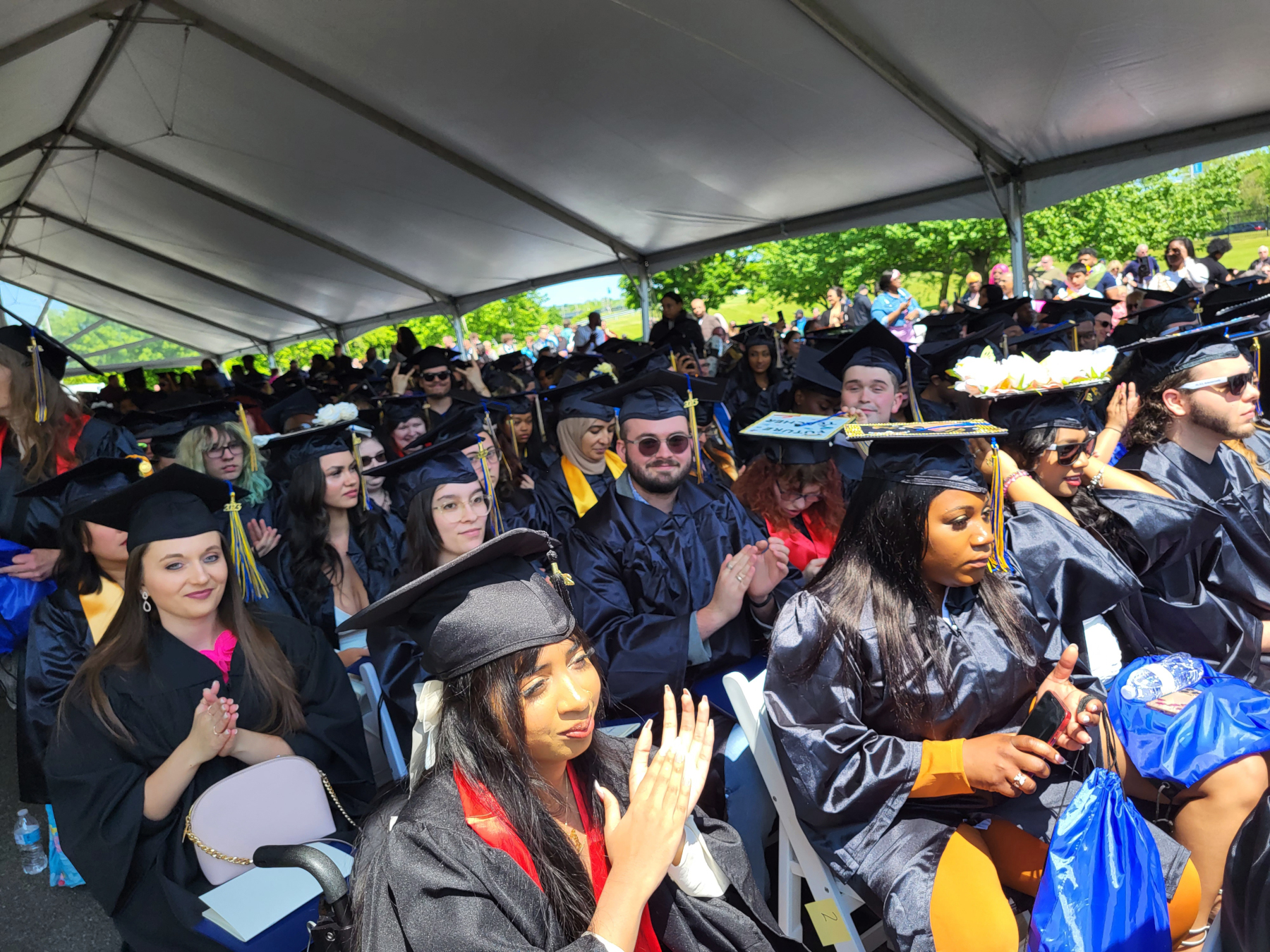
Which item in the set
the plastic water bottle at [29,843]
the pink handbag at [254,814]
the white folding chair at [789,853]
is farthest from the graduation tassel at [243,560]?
the white folding chair at [789,853]

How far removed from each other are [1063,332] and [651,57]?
3.94m

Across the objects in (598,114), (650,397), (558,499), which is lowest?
(558,499)

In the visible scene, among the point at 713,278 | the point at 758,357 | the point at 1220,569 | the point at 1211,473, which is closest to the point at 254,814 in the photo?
the point at 1220,569

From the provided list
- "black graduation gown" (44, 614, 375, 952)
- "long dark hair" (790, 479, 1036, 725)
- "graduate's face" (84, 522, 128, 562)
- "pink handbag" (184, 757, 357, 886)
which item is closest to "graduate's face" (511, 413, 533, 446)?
"graduate's face" (84, 522, 128, 562)

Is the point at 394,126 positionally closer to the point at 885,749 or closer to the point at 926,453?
the point at 926,453

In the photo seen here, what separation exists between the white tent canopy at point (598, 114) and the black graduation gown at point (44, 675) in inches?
215

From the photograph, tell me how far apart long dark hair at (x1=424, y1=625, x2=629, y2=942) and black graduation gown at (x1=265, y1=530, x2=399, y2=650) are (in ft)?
7.76

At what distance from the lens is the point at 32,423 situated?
4.09 metres

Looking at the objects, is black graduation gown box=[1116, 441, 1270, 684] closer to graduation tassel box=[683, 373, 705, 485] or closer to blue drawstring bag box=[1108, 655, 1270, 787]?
blue drawstring bag box=[1108, 655, 1270, 787]

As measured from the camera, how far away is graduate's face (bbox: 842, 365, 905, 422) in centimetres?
446

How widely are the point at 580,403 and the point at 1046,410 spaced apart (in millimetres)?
2635

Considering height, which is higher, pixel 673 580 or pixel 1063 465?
pixel 1063 465

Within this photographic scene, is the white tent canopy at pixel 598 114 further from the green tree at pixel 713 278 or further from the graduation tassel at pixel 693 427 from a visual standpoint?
the green tree at pixel 713 278

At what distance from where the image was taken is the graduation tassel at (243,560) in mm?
3049
